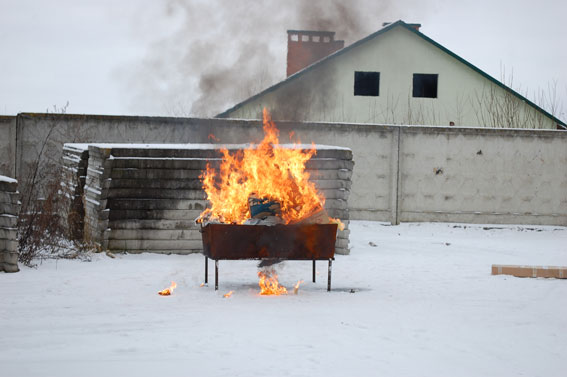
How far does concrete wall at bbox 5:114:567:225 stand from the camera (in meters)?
16.1

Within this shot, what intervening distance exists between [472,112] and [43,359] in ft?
82.5

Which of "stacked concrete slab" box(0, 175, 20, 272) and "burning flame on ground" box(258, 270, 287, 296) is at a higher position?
"stacked concrete slab" box(0, 175, 20, 272)

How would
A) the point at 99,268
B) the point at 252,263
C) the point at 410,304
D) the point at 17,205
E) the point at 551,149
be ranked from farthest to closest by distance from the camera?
the point at 551,149 < the point at 252,263 < the point at 99,268 < the point at 17,205 < the point at 410,304

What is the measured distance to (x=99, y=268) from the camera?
10.1 metres

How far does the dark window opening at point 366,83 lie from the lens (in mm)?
28438

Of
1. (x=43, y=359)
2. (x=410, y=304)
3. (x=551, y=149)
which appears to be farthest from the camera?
(x=551, y=149)

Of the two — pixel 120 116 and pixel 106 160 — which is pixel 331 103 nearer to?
pixel 120 116

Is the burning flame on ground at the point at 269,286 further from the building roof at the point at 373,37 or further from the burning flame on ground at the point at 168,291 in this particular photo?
the building roof at the point at 373,37

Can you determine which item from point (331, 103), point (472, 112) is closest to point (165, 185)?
point (331, 103)

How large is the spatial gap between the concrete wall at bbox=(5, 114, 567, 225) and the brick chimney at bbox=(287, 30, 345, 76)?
58.0ft

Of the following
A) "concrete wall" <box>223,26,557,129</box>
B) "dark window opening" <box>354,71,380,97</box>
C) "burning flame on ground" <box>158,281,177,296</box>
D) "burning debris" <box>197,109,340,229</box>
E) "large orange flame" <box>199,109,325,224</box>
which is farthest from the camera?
"dark window opening" <box>354,71,380,97</box>

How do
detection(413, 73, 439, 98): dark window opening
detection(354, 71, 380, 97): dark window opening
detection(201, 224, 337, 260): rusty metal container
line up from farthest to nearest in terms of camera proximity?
detection(413, 73, 439, 98): dark window opening → detection(354, 71, 380, 97): dark window opening → detection(201, 224, 337, 260): rusty metal container

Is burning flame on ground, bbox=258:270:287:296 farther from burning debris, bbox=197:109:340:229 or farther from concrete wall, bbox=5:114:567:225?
concrete wall, bbox=5:114:567:225

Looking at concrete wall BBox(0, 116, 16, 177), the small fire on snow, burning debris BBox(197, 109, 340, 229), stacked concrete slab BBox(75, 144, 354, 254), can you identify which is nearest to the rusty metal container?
burning debris BBox(197, 109, 340, 229)
